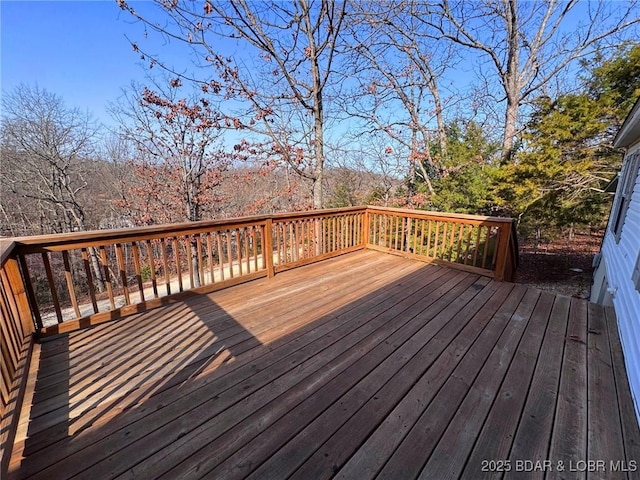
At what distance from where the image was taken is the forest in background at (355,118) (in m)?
6.19

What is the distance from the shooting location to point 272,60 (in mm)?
6156

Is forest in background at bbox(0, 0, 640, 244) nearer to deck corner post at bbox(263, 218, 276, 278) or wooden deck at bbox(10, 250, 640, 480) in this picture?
deck corner post at bbox(263, 218, 276, 278)

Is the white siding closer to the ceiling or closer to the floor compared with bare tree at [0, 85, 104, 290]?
closer to the floor

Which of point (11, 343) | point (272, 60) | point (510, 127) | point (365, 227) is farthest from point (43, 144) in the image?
point (510, 127)

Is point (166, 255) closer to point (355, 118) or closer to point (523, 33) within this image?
point (355, 118)

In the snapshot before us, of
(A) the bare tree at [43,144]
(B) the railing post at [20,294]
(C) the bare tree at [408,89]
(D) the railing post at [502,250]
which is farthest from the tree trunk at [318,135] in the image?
(A) the bare tree at [43,144]

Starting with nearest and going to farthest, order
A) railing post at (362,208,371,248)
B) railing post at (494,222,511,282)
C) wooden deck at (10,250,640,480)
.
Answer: wooden deck at (10,250,640,480)
railing post at (494,222,511,282)
railing post at (362,208,371,248)

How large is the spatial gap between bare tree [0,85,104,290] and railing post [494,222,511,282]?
38.3 ft

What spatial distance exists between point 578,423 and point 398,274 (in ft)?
7.95

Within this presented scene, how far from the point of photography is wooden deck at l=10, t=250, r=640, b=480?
51.1 inches

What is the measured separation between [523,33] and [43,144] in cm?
1529

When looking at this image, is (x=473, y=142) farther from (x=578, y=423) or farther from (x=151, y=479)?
(x=151, y=479)

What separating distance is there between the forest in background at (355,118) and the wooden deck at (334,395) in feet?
16.5

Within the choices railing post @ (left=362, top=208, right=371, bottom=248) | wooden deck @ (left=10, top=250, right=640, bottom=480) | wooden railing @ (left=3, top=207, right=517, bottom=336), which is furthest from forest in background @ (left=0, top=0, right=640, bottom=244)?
wooden deck @ (left=10, top=250, right=640, bottom=480)
